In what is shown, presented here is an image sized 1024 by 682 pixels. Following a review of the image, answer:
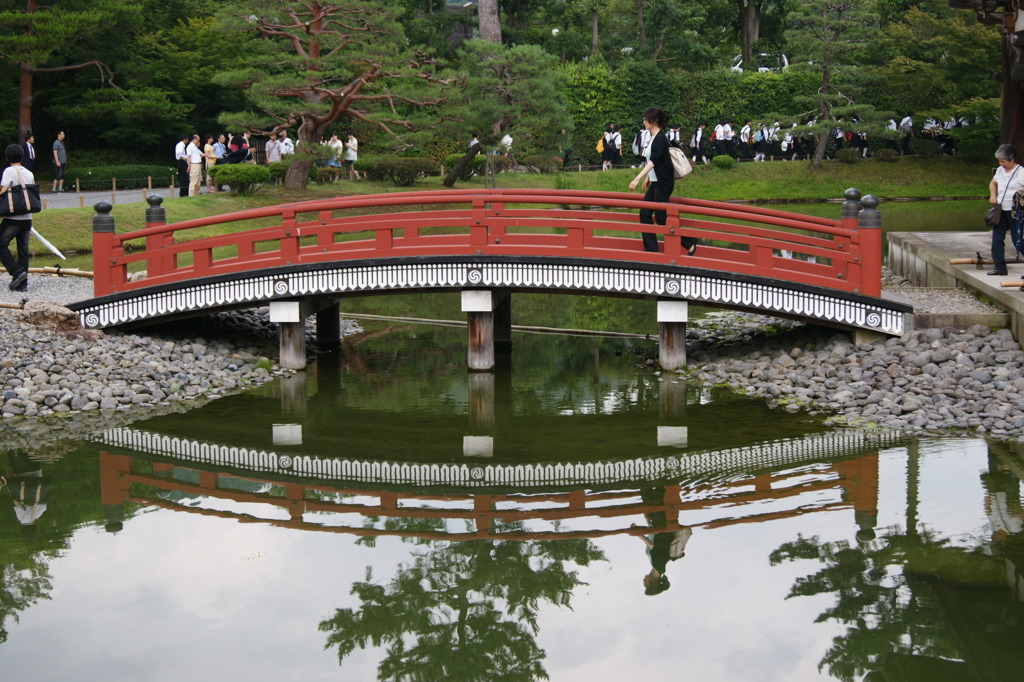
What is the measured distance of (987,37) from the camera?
3662 centimetres

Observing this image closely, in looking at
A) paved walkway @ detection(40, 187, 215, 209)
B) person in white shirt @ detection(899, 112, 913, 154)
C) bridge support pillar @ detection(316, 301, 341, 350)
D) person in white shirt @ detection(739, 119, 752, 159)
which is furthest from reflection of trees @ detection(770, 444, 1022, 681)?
person in white shirt @ detection(899, 112, 913, 154)

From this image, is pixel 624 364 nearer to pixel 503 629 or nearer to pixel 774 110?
pixel 503 629

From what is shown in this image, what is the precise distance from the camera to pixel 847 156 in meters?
40.9

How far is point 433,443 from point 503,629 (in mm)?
4394

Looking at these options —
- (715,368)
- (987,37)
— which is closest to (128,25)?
(987,37)

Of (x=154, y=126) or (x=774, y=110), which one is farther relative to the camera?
(x=774, y=110)

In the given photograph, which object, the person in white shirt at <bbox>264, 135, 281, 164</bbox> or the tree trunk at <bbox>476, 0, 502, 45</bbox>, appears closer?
the person in white shirt at <bbox>264, 135, 281, 164</bbox>

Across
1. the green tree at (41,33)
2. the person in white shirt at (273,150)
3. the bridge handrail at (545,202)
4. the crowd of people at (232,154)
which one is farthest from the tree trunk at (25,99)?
the bridge handrail at (545,202)

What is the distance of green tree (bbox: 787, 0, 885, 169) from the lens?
38719mm

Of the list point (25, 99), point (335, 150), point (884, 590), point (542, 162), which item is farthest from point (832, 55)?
point (884, 590)

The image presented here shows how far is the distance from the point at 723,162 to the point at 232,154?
1602cm

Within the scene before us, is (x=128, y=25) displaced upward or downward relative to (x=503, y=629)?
upward

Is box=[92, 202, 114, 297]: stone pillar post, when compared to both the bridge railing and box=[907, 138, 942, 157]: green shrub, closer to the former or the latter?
the bridge railing

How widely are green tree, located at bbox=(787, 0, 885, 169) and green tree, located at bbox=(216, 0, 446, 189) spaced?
14154 millimetres
